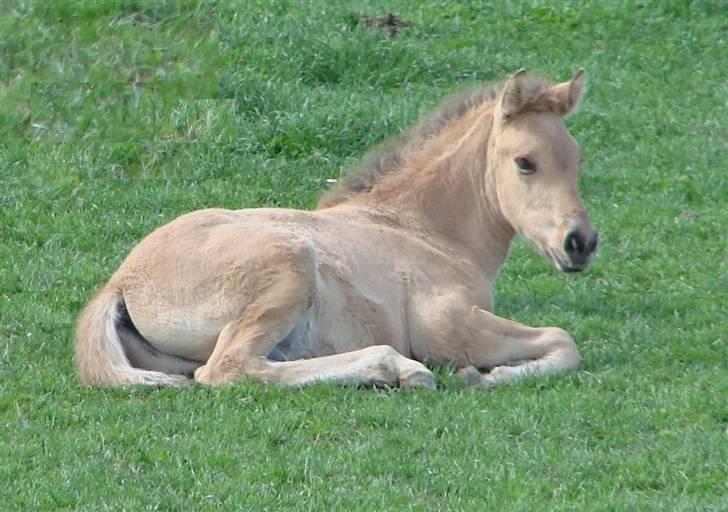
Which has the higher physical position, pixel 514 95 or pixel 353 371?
pixel 514 95

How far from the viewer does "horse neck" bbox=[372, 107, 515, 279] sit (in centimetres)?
899

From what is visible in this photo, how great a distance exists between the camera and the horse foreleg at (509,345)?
815cm

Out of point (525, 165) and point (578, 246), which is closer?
point (578, 246)

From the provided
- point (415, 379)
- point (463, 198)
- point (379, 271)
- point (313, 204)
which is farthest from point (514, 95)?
point (313, 204)

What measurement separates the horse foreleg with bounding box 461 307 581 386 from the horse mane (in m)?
1.36

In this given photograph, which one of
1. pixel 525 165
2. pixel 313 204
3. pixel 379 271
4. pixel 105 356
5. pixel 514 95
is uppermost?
pixel 514 95

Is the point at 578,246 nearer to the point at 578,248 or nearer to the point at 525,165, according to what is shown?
the point at 578,248

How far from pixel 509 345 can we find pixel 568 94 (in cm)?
156

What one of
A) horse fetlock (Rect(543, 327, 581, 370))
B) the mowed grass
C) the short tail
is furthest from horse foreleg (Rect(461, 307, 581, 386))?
the short tail

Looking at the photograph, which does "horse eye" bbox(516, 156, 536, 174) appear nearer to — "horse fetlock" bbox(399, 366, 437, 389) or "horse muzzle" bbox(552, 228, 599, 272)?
"horse muzzle" bbox(552, 228, 599, 272)

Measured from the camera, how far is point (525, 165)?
861 centimetres

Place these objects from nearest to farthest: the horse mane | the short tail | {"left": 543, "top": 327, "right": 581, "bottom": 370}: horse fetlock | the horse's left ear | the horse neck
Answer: the short tail → {"left": 543, "top": 327, "right": 581, "bottom": 370}: horse fetlock → the horse's left ear → the horse neck → the horse mane

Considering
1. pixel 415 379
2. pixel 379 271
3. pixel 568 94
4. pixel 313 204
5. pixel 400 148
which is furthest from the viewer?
pixel 313 204

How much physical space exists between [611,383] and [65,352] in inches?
121
